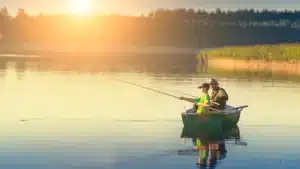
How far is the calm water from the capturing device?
27875mm

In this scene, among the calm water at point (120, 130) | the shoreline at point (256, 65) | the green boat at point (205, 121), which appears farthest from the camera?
the shoreline at point (256, 65)

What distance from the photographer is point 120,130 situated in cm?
3653

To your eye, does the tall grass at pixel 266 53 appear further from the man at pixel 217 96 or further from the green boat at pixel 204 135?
the green boat at pixel 204 135

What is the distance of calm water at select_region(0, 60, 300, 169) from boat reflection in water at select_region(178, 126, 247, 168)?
0.31m

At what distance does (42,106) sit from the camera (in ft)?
155

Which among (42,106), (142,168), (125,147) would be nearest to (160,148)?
(125,147)

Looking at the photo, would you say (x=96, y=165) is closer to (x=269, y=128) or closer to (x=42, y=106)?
(x=269, y=128)

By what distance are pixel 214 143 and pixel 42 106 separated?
58.2ft

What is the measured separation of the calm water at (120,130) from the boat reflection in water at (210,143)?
309 mm

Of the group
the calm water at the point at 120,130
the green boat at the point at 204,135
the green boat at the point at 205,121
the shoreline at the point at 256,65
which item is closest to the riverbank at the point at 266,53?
the shoreline at the point at 256,65

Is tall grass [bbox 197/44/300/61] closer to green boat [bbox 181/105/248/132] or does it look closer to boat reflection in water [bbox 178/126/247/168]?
boat reflection in water [bbox 178/126/247/168]

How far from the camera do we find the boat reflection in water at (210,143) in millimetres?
28375

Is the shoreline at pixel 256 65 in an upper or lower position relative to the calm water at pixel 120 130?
upper

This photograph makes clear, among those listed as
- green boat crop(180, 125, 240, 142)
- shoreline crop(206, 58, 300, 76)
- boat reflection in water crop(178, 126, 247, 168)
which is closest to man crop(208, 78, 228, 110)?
boat reflection in water crop(178, 126, 247, 168)
